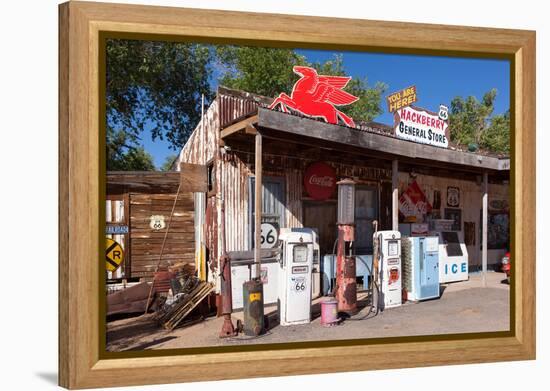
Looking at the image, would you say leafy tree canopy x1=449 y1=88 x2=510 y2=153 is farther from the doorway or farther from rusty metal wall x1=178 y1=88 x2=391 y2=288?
rusty metal wall x1=178 y1=88 x2=391 y2=288

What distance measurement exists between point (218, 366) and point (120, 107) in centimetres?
409

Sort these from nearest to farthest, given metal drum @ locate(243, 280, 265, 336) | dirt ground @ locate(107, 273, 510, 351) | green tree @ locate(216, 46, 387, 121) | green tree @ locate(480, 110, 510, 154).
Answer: dirt ground @ locate(107, 273, 510, 351), metal drum @ locate(243, 280, 265, 336), green tree @ locate(216, 46, 387, 121), green tree @ locate(480, 110, 510, 154)

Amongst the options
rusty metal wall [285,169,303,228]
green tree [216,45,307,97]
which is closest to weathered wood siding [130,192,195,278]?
rusty metal wall [285,169,303,228]

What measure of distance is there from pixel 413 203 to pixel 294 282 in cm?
619

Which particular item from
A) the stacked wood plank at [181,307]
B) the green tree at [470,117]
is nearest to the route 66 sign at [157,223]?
the stacked wood plank at [181,307]

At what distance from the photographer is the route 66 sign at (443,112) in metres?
10.3

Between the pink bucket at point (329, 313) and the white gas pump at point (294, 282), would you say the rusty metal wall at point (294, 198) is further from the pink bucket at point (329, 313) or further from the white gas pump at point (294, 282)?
the pink bucket at point (329, 313)

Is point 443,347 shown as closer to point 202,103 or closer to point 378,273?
point 378,273

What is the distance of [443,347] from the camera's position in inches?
307

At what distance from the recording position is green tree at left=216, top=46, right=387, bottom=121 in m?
8.90

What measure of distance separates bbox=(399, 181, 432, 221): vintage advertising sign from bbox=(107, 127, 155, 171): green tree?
6944 mm

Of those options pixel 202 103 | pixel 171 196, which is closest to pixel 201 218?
pixel 171 196

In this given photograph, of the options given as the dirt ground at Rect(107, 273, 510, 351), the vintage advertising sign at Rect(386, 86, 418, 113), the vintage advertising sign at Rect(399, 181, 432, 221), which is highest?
the vintage advertising sign at Rect(386, 86, 418, 113)

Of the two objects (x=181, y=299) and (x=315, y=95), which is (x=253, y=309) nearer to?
(x=181, y=299)
